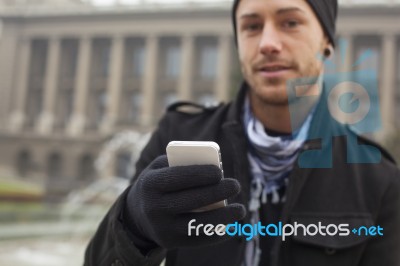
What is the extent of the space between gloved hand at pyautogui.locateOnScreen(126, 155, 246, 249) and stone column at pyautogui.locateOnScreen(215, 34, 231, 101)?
41.8 metres

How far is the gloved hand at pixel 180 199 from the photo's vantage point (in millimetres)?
1219

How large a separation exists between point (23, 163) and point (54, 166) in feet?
9.62

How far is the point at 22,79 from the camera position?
49656 millimetres

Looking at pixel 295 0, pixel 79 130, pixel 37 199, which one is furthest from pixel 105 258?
pixel 79 130

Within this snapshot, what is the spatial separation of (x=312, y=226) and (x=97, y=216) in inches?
680

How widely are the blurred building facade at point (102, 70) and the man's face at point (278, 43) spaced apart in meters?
37.4

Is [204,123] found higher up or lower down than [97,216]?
higher up

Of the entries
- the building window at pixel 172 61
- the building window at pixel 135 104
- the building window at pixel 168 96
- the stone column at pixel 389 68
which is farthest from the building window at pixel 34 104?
the stone column at pixel 389 68

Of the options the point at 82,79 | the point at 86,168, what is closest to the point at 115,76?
the point at 82,79

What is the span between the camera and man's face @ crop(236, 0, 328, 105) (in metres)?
1.63

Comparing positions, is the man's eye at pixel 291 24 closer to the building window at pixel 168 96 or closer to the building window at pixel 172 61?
the building window at pixel 168 96

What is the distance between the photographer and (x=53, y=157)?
147 ft

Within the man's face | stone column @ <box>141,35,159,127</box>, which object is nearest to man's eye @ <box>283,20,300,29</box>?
the man's face

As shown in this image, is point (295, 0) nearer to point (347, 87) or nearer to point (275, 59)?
point (275, 59)
